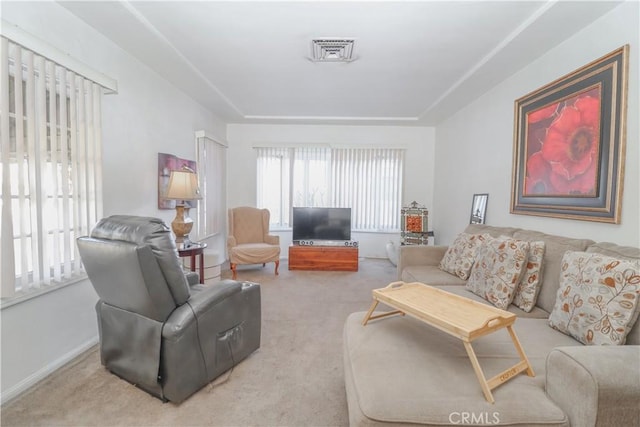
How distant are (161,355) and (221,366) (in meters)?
0.40

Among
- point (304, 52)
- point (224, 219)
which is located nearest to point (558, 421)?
point (304, 52)

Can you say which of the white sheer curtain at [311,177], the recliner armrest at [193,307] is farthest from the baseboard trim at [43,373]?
the white sheer curtain at [311,177]

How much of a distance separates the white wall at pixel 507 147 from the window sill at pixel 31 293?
3.66 m

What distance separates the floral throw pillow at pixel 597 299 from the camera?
4.41ft

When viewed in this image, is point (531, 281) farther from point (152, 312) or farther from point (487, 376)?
point (152, 312)

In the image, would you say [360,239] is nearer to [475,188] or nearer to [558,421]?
[475,188]

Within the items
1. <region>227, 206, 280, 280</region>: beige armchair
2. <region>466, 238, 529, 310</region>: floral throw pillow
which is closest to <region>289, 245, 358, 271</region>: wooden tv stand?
<region>227, 206, 280, 280</region>: beige armchair

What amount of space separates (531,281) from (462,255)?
0.75 m

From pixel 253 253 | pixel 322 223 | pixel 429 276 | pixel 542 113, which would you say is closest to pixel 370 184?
pixel 322 223

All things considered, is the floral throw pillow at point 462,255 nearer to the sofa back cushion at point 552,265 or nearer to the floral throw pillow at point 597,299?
the sofa back cushion at point 552,265

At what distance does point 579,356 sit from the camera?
104cm

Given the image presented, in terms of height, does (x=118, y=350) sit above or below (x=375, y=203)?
below

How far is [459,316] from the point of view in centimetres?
139

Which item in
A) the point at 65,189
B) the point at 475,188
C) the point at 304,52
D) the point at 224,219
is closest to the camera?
the point at 65,189
